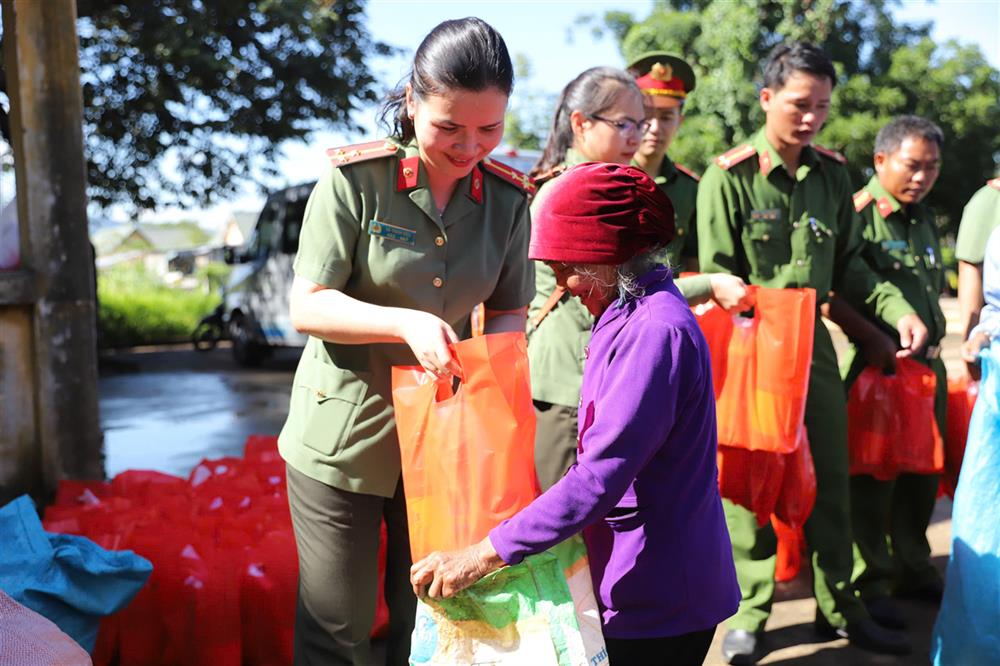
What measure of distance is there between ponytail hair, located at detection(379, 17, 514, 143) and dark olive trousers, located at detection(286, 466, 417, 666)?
3.00ft

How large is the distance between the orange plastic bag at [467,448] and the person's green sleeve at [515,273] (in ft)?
1.73

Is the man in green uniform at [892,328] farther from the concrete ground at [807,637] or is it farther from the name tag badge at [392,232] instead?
the name tag badge at [392,232]

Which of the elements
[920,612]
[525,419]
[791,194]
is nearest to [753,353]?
[791,194]

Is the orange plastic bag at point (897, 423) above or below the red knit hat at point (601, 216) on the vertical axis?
below

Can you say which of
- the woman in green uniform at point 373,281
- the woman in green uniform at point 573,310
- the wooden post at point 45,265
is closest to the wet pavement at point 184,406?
the wooden post at point 45,265

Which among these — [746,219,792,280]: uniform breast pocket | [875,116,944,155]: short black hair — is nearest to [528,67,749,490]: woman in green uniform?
Answer: [746,219,792,280]: uniform breast pocket

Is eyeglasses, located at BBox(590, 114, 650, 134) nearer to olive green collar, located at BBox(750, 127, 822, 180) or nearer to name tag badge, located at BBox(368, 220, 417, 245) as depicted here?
olive green collar, located at BBox(750, 127, 822, 180)

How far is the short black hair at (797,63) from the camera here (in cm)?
327

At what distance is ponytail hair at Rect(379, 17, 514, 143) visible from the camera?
1.92m

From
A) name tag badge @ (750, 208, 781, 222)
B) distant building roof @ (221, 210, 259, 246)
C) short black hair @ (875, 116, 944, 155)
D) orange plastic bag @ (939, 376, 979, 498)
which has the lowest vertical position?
distant building roof @ (221, 210, 259, 246)

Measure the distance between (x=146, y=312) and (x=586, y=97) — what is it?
56.6ft

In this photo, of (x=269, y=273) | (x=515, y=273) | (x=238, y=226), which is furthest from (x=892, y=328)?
(x=238, y=226)

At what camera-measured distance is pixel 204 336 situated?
16.7 m

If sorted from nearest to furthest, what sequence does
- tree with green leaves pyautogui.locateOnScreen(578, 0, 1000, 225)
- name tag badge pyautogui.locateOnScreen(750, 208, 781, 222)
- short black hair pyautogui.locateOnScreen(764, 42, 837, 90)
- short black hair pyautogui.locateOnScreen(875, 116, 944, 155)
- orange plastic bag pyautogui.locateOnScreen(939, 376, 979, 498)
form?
short black hair pyautogui.locateOnScreen(764, 42, 837, 90) → name tag badge pyautogui.locateOnScreen(750, 208, 781, 222) → short black hair pyautogui.locateOnScreen(875, 116, 944, 155) → orange plastic bag pyautogui.locateOnScreen(939, 376, 979, 498) → tree with green leaves pyautogui.locateOnScreen(578, 0, 1000, 225)
